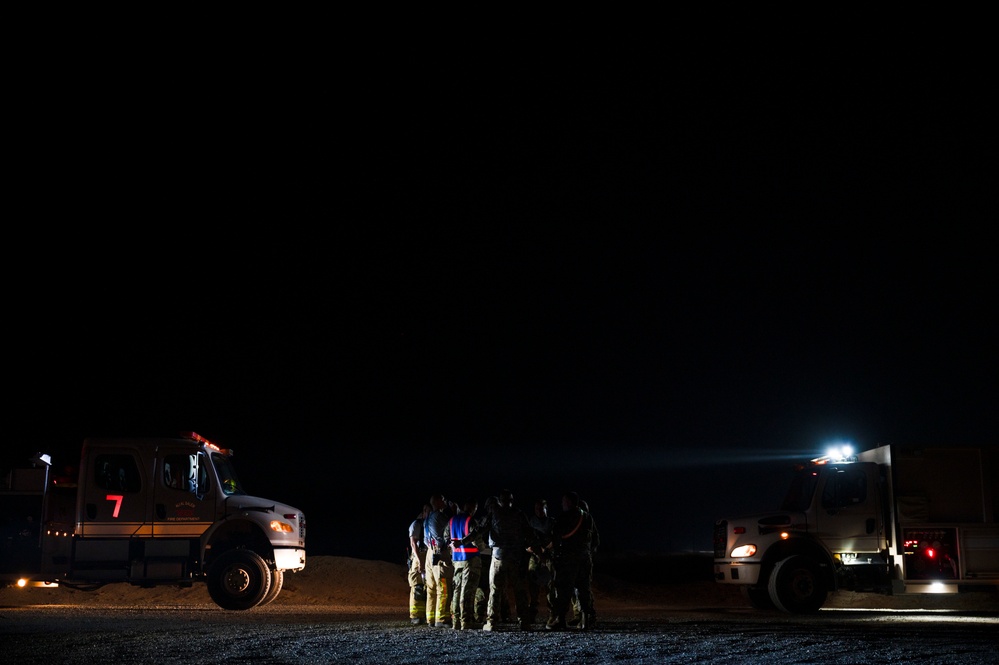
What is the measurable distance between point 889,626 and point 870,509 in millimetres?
3669

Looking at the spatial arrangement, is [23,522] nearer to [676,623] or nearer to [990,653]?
[676,623]

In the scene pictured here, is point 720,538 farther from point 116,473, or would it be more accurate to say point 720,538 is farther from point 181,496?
point 116,473

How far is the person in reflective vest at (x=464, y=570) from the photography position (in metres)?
14.9

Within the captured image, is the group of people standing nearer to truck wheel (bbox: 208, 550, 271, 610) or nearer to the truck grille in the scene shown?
truck wheel (bbox: 208, 550, 271, 610)

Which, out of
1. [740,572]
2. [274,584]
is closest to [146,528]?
[274,584]

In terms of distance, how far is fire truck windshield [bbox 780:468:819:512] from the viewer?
63.8 ft

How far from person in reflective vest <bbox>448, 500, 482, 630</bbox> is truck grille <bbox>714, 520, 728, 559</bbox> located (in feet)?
20.0

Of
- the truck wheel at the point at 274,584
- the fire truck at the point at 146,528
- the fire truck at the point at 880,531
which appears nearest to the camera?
the fire truck at the point at 880,531

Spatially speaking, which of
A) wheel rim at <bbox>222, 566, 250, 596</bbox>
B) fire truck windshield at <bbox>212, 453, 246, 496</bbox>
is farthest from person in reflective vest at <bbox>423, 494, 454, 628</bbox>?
fire truck windshield at <bbox>212, 453, 246, 496</bbox>

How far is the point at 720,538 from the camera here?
19906 millimetres

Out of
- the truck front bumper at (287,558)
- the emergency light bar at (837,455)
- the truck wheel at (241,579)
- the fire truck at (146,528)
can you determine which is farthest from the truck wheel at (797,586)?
the truck wheel at (241,579)

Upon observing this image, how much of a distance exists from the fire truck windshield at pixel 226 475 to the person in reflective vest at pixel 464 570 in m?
5.92

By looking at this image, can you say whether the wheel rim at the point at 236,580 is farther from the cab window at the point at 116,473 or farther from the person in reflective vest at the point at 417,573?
the person in reflective vest at the point at 417,573

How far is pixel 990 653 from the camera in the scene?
11836mm
